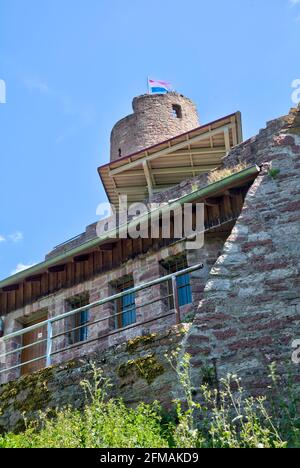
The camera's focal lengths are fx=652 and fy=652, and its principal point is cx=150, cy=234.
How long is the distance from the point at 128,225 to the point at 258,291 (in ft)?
13.2

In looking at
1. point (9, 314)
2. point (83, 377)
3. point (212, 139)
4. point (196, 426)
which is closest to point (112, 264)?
point (9, 314)

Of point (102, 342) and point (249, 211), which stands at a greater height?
point (249, 211)

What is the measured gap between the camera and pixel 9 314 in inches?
533

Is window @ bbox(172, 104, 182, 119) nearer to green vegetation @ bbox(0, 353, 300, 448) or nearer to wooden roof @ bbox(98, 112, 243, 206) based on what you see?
wooden roof @ bbox(98, 112, 243, 206)

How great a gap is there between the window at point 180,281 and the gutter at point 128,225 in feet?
2.91

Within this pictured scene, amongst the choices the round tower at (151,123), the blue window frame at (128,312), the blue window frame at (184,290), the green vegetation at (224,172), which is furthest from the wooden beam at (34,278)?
the round tower at (151,123)

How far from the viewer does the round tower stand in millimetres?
21984

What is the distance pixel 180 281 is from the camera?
11.4m

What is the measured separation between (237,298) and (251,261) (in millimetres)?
593

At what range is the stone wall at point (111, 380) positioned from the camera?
808 centimetres

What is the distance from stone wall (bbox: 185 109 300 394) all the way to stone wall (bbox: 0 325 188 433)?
50 cm

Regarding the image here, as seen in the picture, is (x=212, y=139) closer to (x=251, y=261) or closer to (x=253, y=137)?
(x=253, y=137)

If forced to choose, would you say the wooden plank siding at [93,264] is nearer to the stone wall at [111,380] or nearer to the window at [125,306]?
the window at [125,306]

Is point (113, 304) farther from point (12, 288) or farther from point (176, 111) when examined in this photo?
point (176, 111)
